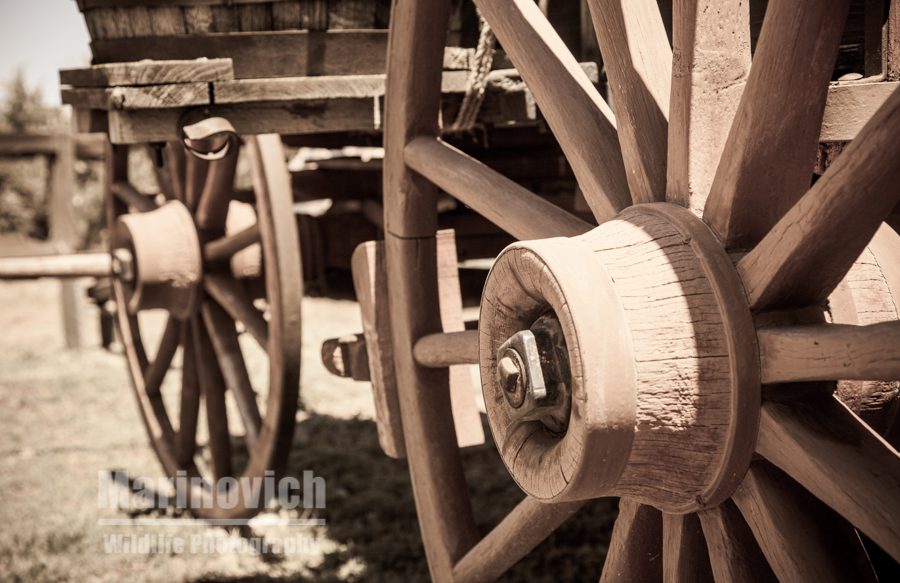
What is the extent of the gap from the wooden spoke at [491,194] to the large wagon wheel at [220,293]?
1097mm

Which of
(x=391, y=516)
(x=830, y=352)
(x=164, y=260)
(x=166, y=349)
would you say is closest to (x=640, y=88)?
(x=830, y=352)

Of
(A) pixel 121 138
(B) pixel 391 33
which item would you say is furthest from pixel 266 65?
(B) pixel 391 33

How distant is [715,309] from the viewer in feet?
3.43

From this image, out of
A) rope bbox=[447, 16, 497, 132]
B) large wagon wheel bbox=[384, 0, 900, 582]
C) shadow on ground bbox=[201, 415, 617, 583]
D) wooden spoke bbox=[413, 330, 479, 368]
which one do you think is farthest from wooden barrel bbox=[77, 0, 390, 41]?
shadow on ground bbox=[201, 415, 617, 583]

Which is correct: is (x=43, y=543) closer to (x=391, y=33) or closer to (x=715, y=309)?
(x=391, y=33)

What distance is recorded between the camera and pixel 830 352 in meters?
0.94

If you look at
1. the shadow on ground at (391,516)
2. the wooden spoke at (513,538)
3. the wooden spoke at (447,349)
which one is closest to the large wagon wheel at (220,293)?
the shadow on ground at (391,516)

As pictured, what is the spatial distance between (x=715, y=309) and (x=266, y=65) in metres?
1.41

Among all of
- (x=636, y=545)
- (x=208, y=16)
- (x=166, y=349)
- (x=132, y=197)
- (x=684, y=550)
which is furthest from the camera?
(x=132, y=197)

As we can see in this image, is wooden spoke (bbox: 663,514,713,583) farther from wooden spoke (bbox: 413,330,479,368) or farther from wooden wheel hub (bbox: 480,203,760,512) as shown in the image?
wooden spoke (bbox: 413,330,479,368)

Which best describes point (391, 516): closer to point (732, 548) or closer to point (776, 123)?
point (732, 548)

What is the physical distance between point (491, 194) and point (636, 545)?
607mm

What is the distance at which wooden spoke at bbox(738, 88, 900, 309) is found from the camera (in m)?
0.92

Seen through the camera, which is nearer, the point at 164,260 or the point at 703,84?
the point at 703,84
